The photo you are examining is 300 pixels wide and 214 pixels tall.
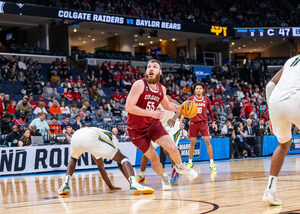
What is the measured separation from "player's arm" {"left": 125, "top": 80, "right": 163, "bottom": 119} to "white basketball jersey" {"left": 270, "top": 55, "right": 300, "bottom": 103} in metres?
1.99

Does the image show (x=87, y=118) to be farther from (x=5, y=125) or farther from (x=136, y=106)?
(x=136, y=106)

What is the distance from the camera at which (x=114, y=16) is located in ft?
93.0

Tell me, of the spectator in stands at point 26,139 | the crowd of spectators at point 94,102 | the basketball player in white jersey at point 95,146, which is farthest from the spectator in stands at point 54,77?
the basketball player in white jersey at point 95,146

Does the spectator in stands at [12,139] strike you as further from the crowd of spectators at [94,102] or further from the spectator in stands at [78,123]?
the spectator in stands at [78,123]

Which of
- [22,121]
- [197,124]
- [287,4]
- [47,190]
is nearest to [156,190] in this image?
[47,190]

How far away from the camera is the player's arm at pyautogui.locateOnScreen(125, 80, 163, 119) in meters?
6.82

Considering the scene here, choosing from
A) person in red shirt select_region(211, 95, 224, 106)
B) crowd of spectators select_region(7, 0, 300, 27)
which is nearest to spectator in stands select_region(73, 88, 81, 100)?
person in red shirt select_region(211, 95, 224, 106)

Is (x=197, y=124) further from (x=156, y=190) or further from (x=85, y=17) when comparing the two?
(x=85, y=17)

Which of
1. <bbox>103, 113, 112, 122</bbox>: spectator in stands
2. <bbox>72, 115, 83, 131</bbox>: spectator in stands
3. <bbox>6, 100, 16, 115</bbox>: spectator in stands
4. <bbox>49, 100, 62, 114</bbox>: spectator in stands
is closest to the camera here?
<bbox>72, 115, 83, 131</bbox>: spectator in stands

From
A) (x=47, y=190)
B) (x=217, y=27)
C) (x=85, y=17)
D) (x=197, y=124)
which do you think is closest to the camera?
(x=47, y=190)

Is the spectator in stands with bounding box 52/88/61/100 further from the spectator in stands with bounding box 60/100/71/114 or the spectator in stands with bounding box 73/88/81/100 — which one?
the spectator in stands with bounding box 60/100/71/114

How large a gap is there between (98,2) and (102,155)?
76.1 feet

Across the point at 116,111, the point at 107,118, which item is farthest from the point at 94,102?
the point at 107,118

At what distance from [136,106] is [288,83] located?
8.39 ft
